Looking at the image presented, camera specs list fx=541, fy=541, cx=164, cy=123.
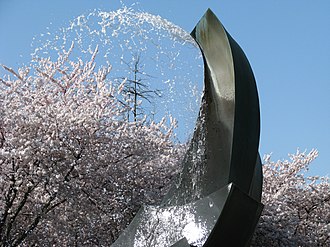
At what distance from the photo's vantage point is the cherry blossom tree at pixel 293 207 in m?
12.8

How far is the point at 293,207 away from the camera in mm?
14641

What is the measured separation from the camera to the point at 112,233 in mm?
11406

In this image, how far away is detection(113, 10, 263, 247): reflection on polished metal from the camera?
4.63 metres

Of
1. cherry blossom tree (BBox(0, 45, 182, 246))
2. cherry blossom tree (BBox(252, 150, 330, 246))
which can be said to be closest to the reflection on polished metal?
cherry blossom tree (BBox(0, 45, 182, 246))

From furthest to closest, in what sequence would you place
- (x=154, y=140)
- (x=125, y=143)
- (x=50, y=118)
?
(x=154, y=140) → (x=125, y=143) → (x=50, y=118)

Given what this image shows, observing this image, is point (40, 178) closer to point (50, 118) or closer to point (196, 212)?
point (50, 118)

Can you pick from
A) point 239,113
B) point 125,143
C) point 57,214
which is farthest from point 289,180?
point 239,113

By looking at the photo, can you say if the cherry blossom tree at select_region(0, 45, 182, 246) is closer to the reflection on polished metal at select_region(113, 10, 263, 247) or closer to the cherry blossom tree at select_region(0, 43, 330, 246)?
the cherry blossom tree at select_region(0, 43, 330, 246)

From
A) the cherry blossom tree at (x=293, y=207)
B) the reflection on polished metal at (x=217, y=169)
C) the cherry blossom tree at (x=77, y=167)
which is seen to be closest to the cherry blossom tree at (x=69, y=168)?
the cherry blossom tree at (x=77, y=167)

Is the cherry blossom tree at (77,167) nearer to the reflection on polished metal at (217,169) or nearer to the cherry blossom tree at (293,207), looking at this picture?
the cherry blossom tree at (293,207)

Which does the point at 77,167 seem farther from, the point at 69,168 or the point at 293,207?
the point at 293,207

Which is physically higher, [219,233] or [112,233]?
[112,233]

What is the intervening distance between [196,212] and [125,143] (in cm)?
719

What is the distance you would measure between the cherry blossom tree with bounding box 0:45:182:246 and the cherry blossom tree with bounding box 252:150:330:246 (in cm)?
275
